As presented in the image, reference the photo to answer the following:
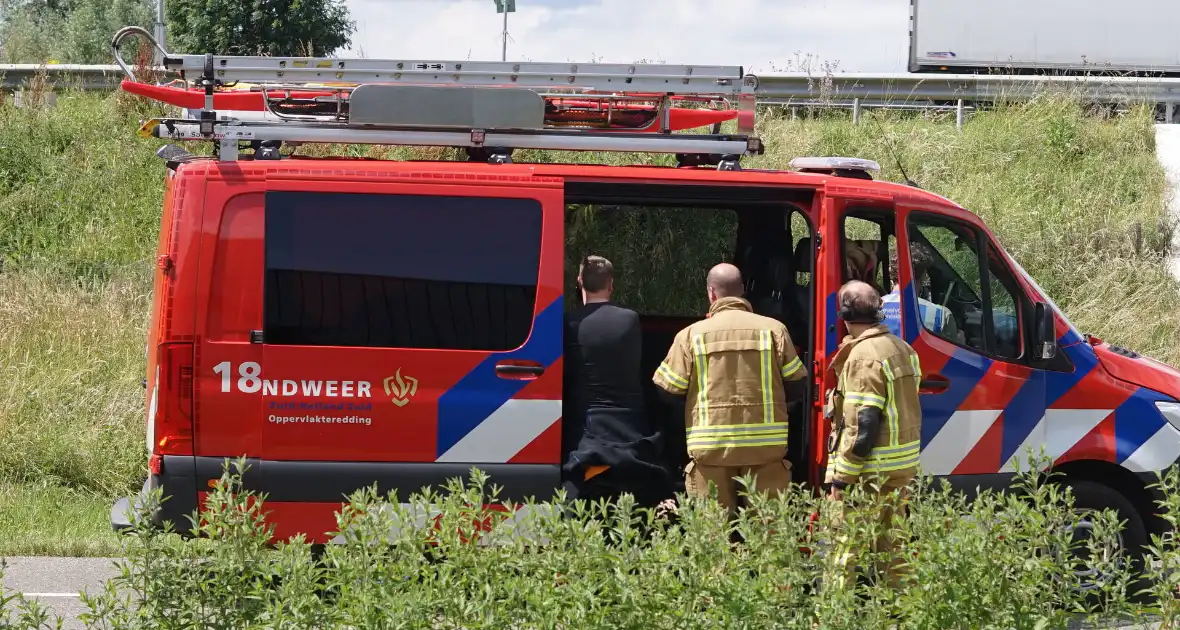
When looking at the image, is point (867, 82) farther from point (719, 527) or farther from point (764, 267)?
point (719, 527)

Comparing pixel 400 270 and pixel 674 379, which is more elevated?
pixel 400 270

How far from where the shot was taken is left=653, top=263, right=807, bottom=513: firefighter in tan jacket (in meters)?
5.39

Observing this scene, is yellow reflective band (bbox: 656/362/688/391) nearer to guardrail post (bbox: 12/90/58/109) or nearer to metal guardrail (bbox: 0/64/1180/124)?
metal guardrail (bbox: 0/64/1180/124)

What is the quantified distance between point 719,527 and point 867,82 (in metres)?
13.1

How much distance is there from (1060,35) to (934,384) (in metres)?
12.4

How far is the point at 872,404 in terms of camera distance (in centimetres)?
509

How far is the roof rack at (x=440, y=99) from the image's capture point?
555 centimetres

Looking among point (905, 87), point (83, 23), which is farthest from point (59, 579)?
point (83, 23)

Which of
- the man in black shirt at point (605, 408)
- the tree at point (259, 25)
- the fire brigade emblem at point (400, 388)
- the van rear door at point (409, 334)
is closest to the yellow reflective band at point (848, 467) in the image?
the man in black shirt at point (605, 408)

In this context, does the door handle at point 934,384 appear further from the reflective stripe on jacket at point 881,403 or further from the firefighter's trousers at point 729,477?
the firefighter's trousers at point 729,477

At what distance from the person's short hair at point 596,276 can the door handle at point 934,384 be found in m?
1.51

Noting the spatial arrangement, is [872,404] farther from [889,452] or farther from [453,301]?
[453,301]

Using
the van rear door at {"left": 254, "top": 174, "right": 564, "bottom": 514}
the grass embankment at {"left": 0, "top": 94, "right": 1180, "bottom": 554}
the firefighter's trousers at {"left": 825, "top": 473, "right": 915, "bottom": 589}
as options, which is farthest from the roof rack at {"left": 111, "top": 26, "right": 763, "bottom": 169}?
the grass embankment at {"left": 0, "top": 94, "right": 1180, "bottom": 554}

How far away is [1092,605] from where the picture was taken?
3.54 meters
